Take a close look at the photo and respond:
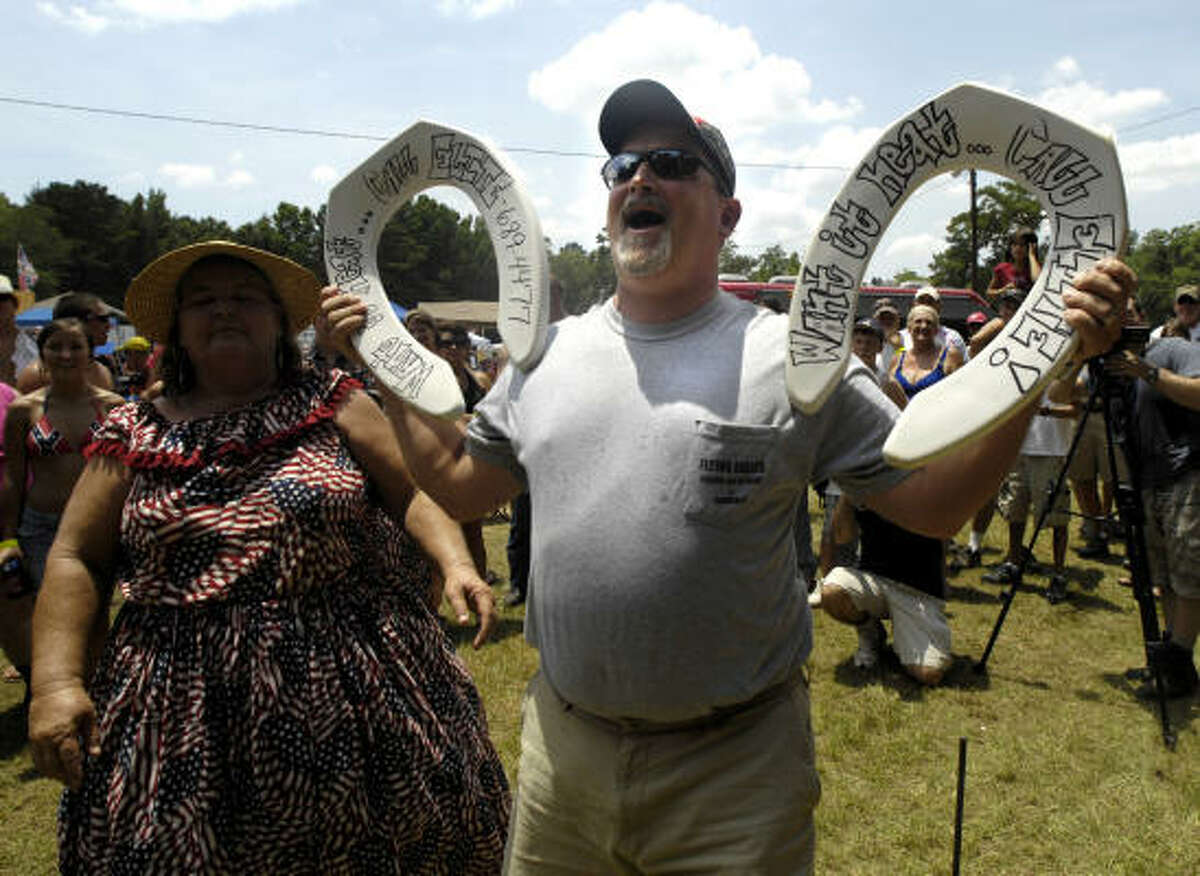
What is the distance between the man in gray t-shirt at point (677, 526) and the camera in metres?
1.40

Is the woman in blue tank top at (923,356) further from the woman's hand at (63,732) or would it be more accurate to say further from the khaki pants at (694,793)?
the woman's hand at (63,732)

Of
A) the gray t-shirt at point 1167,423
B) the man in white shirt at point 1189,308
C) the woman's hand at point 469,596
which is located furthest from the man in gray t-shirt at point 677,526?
the man in white shirt at point 1189,308

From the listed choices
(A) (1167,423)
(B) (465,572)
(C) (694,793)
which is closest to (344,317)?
(B) (465,572)

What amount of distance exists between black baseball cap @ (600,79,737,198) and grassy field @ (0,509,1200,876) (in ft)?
8.13

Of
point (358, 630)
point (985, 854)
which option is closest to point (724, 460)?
point (358, 630)

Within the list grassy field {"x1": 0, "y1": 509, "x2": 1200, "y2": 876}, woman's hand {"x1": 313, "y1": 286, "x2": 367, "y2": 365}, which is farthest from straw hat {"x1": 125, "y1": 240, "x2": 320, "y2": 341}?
grassy field {"x1": 0, "y1": 509, "x2": 1200, "y2": 876}

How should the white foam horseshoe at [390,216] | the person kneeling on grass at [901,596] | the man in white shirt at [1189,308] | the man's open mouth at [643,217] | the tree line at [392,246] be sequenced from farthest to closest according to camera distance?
the tree line at [392,246]
the man in white shirt at [1189,308]
the person kneeling on grass at [901,596]
the white foam horseshoe at [390,216]
the man's open mouth at [643,217]

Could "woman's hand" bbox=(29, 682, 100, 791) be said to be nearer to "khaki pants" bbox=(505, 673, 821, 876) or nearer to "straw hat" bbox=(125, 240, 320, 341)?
"straw hat" bbox=(125, 240, 320, 341)

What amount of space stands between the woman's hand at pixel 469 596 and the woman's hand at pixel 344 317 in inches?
21.9

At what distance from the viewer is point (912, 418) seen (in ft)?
4.29

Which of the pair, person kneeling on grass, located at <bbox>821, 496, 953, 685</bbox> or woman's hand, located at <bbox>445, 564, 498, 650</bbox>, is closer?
woman's hand, located at <bbox>445, 564, 498, 650</bbox>

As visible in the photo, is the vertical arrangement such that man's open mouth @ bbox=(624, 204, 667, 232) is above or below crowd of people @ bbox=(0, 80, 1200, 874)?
above

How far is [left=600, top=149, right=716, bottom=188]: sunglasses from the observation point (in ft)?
5.08

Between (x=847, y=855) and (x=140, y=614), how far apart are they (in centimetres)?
249
